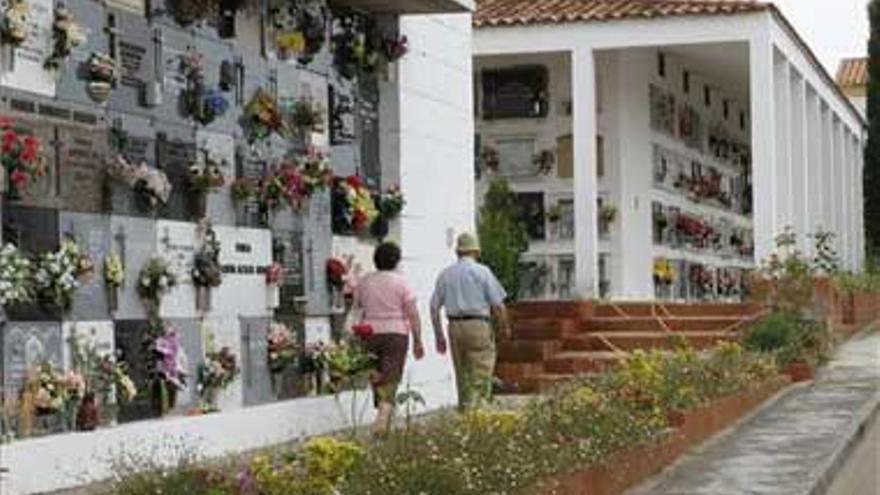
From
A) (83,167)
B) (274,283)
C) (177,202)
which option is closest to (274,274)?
(274,283)

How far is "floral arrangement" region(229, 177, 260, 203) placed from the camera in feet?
37.8

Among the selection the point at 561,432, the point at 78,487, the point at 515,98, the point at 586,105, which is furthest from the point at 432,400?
the point at 515,98

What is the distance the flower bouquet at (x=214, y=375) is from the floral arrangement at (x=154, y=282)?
0.74 metres

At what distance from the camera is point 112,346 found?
989cm

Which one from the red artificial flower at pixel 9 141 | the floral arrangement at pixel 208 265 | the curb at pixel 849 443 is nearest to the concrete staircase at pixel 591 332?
the curb at pixel 849 443

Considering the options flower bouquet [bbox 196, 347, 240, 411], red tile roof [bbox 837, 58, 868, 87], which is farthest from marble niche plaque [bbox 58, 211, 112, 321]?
red tile roof [bbox 837, 58, 868, 87]

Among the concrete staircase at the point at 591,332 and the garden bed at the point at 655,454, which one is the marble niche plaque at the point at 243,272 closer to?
the garden bed at the point at 655,454

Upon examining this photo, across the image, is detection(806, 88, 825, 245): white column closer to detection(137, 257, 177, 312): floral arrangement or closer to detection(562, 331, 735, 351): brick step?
detection(562, 331, 735, 351): brick step

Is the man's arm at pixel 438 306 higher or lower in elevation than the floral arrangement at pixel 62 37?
lower

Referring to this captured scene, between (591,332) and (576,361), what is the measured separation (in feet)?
4.87

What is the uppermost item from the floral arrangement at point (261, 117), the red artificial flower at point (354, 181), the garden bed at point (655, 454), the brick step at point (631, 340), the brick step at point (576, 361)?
the floral arrangement at point (261, 117)

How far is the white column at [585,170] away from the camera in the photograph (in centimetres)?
2283

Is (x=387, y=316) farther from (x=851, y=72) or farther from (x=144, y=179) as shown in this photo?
(x=851, y=72)

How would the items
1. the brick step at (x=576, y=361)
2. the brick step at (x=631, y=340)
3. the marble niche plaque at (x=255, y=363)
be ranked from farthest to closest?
1. the brick step at (x=631, y=340)
2. the brick step at (x=576, y=361)
3. the marble niche plaque at (x=255, y=363)
